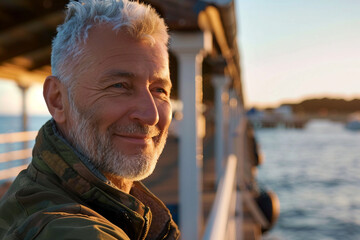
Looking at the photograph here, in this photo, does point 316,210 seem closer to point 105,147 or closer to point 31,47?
point 31,47

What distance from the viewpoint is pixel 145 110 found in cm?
114

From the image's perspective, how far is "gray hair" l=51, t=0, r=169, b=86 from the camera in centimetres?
112

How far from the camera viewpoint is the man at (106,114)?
3.20 ft

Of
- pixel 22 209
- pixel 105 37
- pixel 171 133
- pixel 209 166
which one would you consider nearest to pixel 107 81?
pixel 105 37

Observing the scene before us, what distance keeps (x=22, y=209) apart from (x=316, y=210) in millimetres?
22830

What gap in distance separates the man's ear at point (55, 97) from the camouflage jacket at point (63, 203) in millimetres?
38

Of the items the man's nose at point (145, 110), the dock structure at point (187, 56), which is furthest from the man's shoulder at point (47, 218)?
the dock structure at point (187, 56)

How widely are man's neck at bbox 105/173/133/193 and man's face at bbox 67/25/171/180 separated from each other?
0.05 m

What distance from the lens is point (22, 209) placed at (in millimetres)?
862

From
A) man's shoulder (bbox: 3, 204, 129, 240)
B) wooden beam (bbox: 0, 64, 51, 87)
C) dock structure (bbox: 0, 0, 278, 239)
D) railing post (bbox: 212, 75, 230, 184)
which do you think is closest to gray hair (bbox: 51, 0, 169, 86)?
man's shoulder (bbox: 3, 204, 129, 240)

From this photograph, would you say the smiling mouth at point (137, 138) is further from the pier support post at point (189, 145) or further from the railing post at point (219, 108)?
the railing post at point (219, 108)

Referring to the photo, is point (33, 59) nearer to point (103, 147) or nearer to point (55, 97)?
point (55, 97)

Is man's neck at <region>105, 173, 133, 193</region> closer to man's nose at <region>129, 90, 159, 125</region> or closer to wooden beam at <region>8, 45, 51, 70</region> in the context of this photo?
man's nose at <region>129, 90, 159, 125</region>

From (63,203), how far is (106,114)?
319mm
